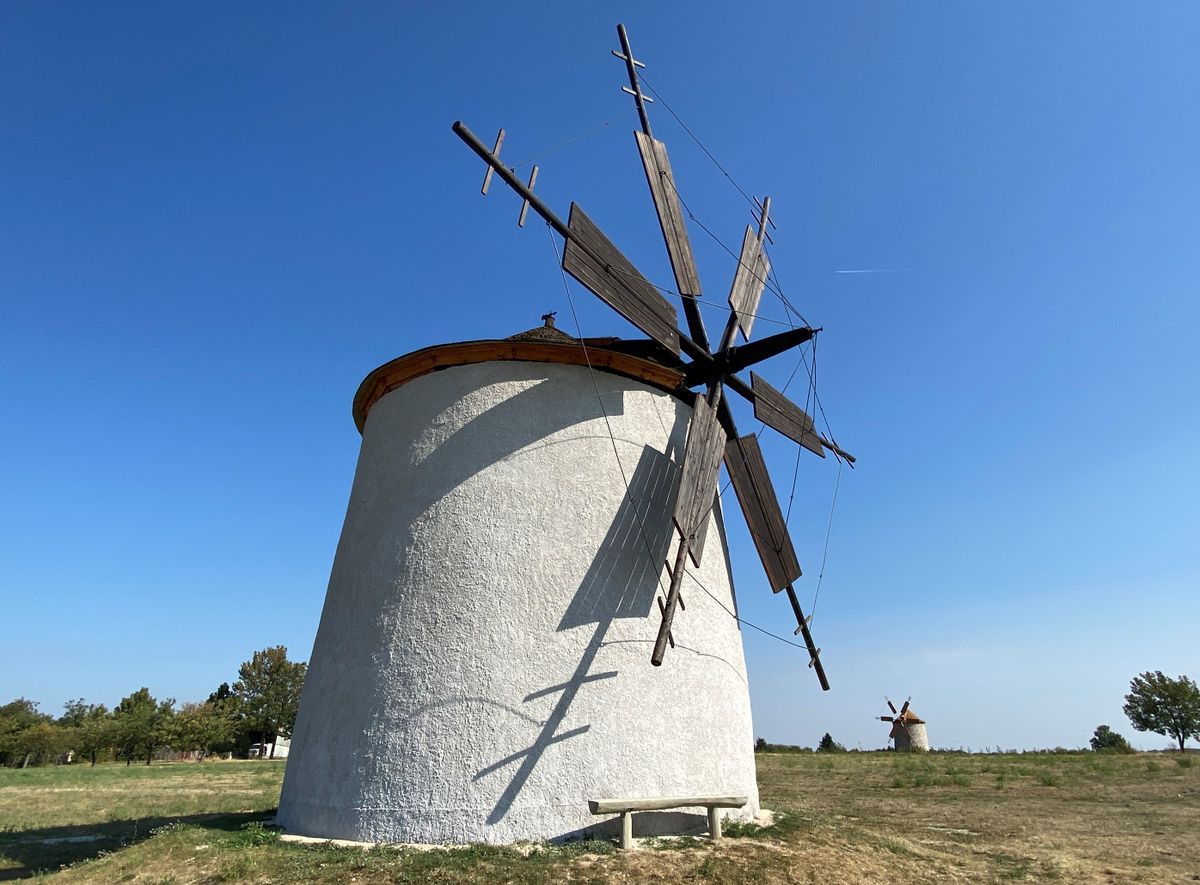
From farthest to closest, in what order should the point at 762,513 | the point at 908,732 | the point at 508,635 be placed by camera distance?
the point at 908,732 → the point at 762,513 → the point at 508,635

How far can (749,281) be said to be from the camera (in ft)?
32.1

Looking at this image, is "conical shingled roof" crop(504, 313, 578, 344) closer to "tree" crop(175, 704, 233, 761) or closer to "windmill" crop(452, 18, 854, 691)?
"windmill" crop(452, 18, 854, 691)

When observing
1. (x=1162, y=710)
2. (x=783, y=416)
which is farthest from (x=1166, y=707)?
(x=783, y=416)

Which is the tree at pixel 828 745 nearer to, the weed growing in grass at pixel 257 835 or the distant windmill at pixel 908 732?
the distant windmill at pixel 908 732

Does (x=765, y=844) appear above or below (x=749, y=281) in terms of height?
below

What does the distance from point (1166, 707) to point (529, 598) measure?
4202 cm

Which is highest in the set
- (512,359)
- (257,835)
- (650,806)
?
(512,359)

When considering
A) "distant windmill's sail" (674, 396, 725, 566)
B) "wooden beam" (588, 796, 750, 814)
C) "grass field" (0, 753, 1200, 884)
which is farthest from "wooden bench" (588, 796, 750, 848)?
"distant windmill's sail" (674, 396, 725, 566)

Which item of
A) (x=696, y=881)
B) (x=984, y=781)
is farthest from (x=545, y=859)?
(x=984, y=781)

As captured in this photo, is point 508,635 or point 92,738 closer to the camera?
point 508,635

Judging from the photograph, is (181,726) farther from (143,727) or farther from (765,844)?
(765,844)

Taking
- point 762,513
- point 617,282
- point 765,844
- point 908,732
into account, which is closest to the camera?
point 765,844

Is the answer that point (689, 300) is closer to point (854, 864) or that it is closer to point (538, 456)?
point (538, 456)

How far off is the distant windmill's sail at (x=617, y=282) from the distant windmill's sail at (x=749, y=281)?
166 cm
